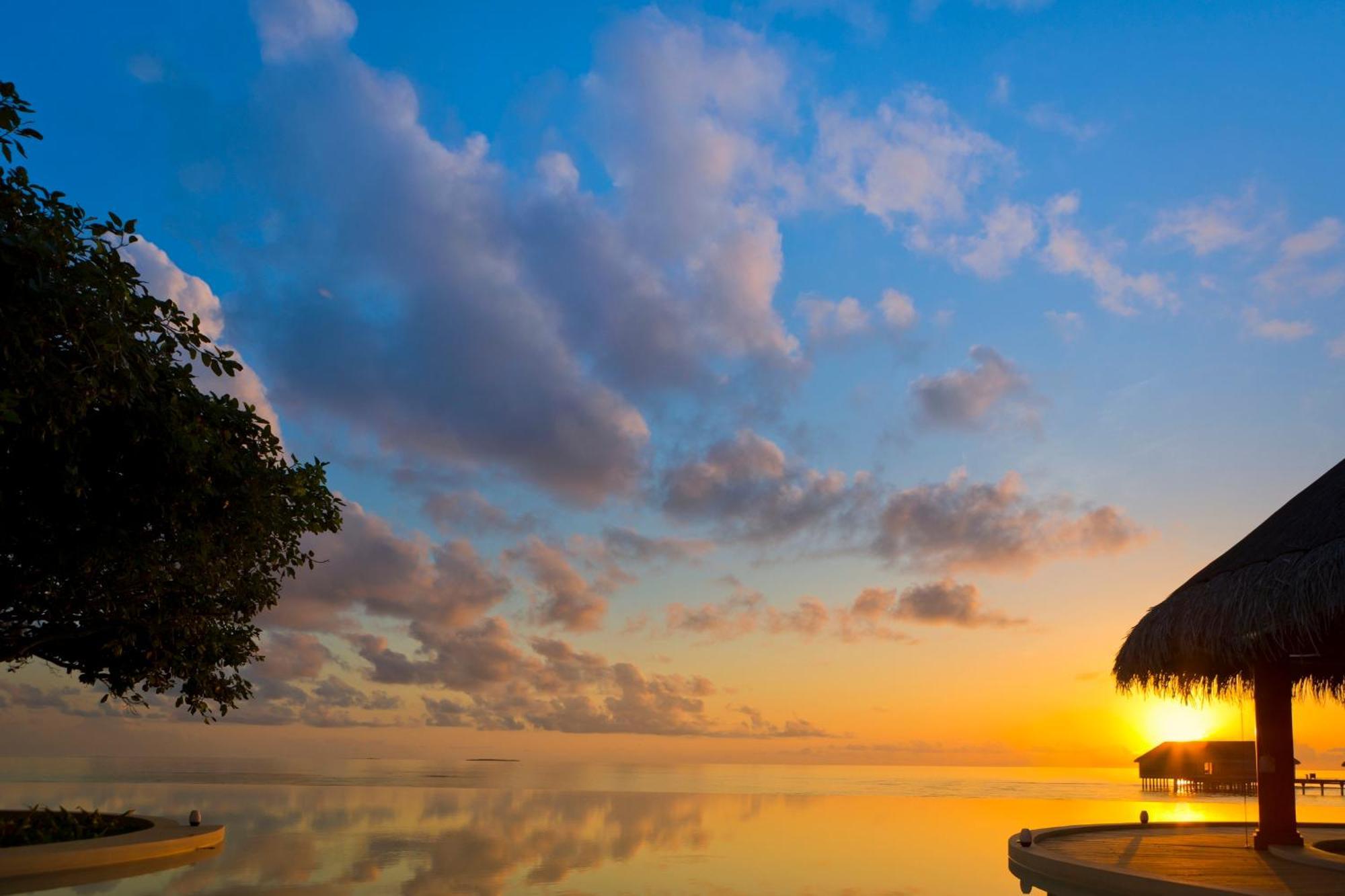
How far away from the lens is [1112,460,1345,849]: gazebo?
11.6m

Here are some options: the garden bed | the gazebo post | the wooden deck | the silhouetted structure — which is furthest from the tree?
the silhouetted structure

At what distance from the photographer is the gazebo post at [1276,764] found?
13344 mm

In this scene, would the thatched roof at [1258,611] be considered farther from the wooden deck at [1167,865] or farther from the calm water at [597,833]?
the calm water at [597,833]

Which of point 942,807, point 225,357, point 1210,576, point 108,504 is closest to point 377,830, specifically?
point 108,504

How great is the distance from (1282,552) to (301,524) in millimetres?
12376

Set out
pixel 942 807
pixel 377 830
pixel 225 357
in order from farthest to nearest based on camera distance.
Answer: pixel 942 807 → pixel 377 830 → pixel 225 357

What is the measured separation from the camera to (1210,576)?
1361cm

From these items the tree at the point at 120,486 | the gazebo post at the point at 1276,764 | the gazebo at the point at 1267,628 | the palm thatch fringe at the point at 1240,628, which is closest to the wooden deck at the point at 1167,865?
the gazebo post at the point at 1276,764

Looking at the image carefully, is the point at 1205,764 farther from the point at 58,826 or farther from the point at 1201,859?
the point at 58,826

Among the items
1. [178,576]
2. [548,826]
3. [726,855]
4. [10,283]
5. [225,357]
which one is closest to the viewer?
[10,283]

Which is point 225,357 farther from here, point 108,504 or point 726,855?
point 726,855

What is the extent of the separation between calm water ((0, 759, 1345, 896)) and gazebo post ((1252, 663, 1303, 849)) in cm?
353

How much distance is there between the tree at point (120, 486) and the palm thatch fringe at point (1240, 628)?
1115 centimetres

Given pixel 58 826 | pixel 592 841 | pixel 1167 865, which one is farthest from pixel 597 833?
pixel 1167 865
